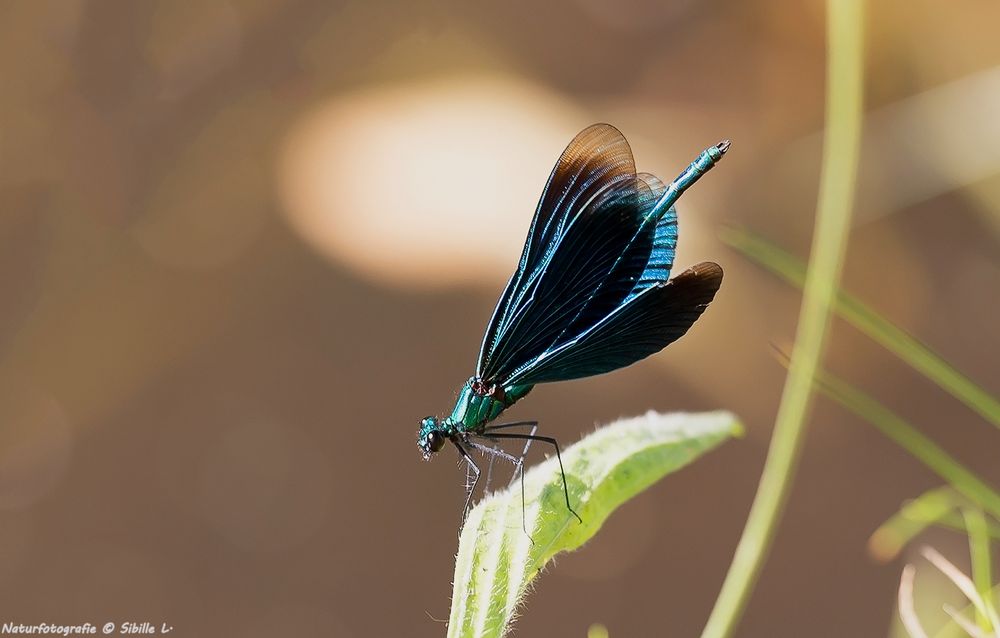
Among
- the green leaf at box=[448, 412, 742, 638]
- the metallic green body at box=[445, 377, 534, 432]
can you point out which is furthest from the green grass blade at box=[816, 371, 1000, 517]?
the metallic green body at box=[445, 377, 534, 432]

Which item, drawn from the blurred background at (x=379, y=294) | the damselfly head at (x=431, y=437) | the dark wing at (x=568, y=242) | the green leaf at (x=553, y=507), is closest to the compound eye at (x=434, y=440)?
the damselfly head at (x=431, y=437)

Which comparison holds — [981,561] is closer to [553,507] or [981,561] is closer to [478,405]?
[553,507]

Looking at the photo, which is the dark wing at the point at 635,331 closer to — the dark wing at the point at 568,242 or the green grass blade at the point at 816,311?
the dark wing at the point at 568,242

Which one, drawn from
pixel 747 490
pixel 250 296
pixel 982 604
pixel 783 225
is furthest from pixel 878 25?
pixel 982 604

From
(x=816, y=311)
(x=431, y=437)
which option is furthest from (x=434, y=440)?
(x=816, y=311)

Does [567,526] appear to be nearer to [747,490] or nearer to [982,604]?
[982,604]

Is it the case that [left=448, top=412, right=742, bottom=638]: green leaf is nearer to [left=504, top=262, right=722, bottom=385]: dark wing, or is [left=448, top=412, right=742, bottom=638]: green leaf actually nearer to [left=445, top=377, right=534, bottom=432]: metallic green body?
[left=504, top=262, right=722, bottom=385]: dark wing
